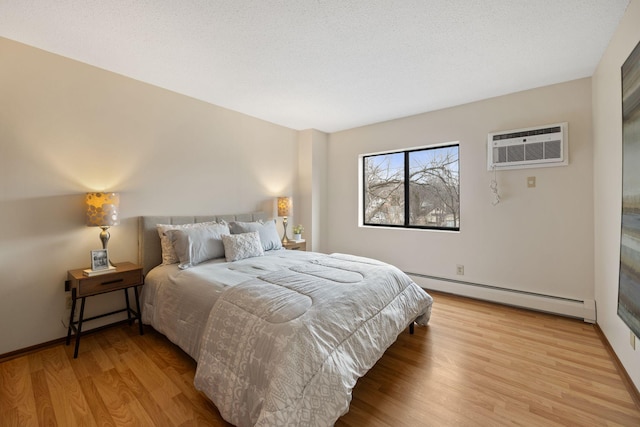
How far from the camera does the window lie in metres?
3.71

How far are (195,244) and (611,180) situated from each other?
3.60 m

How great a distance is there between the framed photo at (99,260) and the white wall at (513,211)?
3.35 m

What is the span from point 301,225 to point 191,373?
281 centimetres

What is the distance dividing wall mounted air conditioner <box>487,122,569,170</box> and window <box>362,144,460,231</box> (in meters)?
0.50

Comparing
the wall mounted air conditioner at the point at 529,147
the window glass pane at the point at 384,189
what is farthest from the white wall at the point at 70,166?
the wall mounted air conditioner at the point at 529,147

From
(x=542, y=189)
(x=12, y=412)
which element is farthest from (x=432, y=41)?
(x=12, y=412)

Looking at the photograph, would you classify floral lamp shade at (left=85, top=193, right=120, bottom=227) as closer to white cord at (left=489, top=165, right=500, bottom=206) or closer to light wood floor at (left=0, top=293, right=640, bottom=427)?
light wood floor at (left=0, top=293, right=640, bottom=427)

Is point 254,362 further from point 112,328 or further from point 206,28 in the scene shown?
point 206,28

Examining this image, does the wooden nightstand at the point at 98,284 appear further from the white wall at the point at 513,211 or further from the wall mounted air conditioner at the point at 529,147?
the wall mounted air conditioner at the point at 529,147

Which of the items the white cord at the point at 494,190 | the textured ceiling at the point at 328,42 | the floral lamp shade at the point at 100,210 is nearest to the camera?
the textured ceiling at the point at 328,42

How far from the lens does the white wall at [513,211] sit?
109 inches

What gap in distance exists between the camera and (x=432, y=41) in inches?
83.1

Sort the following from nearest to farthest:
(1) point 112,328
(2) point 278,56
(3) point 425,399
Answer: (3) point 425,399 < (2) point 278,56 < (1) point 112,328

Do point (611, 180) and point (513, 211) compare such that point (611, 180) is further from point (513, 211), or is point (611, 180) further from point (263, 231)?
point (263, 231)
